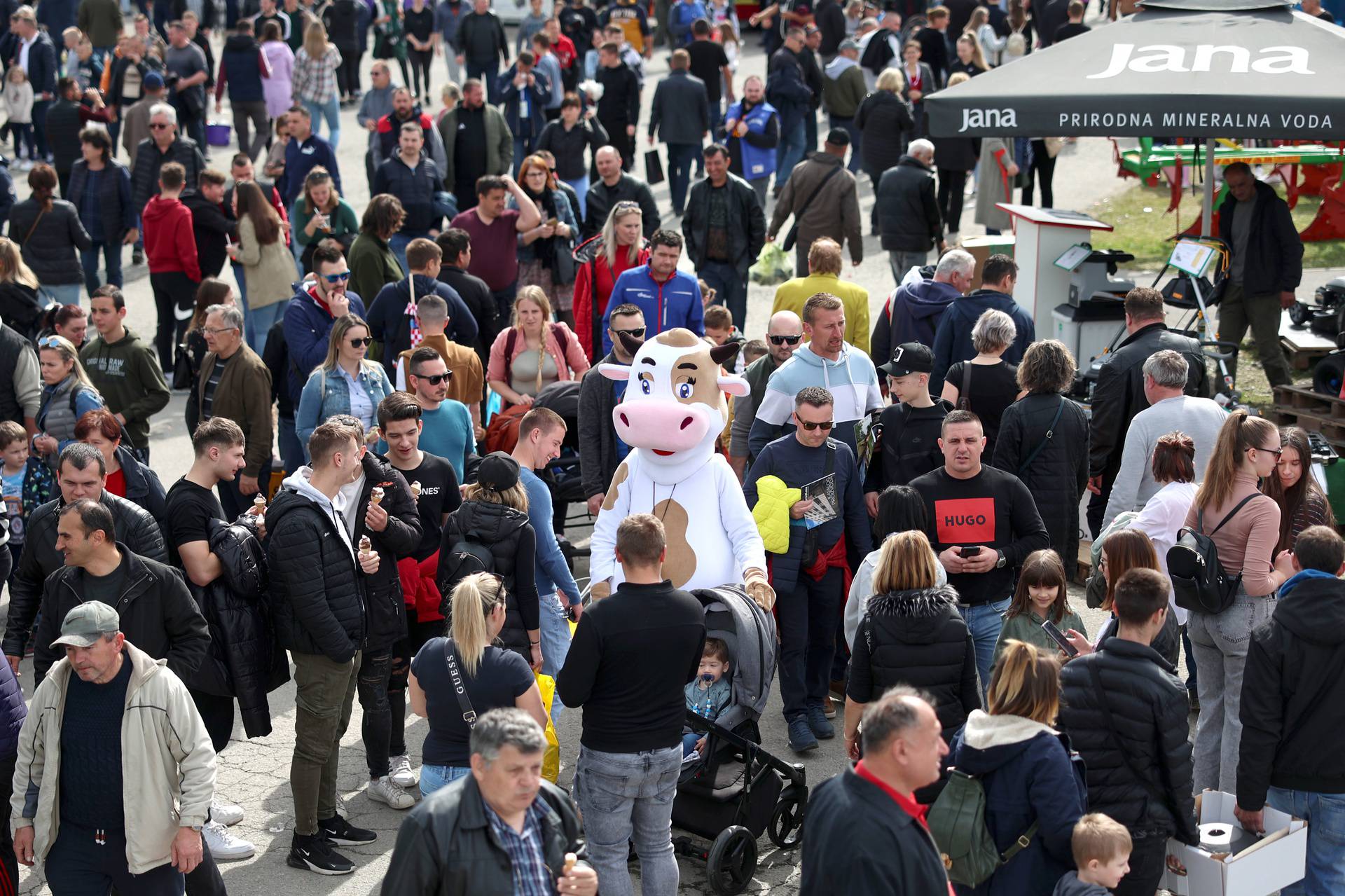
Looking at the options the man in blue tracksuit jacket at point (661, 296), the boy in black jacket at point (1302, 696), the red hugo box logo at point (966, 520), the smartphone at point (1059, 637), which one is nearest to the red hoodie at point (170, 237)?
the man in blue tracksuit jacket at point (661, 296)

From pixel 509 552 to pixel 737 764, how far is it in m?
1.29

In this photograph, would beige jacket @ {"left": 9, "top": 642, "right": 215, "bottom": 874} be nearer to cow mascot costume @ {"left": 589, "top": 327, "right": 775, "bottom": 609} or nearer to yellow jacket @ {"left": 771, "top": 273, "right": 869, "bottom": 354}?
cow mascot costume @ {"left": 589, "top": 327, "right": 775, "bottom": 609}

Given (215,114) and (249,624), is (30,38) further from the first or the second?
(249,624)

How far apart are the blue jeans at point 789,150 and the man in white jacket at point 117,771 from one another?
43.0 ft

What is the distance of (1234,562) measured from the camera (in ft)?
21.4

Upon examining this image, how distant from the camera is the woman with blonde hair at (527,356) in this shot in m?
9.20

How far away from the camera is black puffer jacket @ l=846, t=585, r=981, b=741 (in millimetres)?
5711

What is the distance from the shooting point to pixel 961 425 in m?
6.68

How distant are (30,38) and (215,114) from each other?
311cm

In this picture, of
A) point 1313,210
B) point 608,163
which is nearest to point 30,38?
point 608,163

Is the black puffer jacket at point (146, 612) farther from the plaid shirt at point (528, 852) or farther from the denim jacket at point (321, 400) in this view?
the denim jacket at point (321, 400)

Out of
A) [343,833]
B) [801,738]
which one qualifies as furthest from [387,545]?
[801,738]

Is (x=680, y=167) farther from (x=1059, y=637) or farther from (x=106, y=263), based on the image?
(x=1059, y=637)

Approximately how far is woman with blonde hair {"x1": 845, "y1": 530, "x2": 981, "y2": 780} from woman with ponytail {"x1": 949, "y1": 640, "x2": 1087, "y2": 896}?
780 mm
